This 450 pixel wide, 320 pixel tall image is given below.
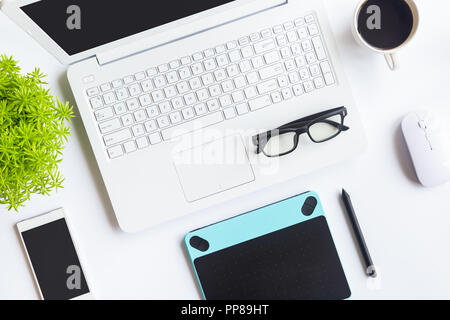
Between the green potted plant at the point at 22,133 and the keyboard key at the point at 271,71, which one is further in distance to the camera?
the keyboard key at the point at 271,71

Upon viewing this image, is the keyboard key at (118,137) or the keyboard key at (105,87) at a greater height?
the keyboard key at (105,87)

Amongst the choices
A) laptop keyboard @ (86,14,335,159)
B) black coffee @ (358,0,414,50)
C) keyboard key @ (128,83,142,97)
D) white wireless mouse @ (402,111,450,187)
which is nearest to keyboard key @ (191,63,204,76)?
laptop keyboard @ (86,14,335,159)

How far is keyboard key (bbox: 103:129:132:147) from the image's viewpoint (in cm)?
81

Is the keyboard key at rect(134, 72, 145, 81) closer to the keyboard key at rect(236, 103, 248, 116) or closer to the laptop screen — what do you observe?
the laptop screen

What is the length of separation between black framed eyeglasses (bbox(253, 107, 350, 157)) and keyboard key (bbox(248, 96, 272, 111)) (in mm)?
53

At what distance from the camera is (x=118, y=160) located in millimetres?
816

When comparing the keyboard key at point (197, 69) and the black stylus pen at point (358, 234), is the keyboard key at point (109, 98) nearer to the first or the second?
the keyboard key at point (197, 69)

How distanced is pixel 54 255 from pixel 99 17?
1.54 ft

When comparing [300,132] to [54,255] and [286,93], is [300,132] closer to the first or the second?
[286,93]

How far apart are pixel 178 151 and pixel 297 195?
0.83 feet

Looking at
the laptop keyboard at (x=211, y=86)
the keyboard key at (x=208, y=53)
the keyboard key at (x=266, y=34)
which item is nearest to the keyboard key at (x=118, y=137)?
the laptop keyboard at (x=211, y=86)

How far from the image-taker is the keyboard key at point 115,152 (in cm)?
81

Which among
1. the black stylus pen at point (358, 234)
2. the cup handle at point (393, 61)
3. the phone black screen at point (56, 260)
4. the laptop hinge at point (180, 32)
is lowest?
the black stylus pen at point (358, 234)

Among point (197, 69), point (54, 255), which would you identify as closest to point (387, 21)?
point (197, 69)
